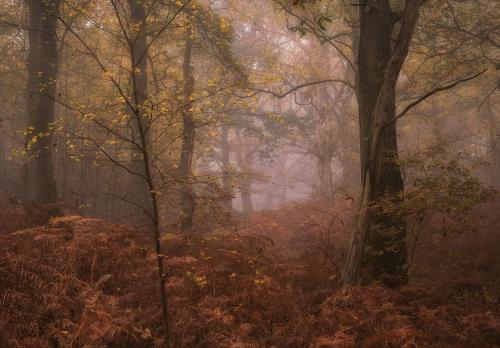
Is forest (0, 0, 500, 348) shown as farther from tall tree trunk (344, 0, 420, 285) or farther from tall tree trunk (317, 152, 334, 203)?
tall tree trunk (317, 152, 334, 203)

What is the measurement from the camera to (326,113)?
2038 cm

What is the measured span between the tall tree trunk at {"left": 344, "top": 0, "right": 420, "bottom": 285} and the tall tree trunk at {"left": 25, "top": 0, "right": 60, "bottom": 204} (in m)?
6.82

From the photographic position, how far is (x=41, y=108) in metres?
9.78

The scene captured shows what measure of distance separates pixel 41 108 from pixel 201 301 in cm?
647

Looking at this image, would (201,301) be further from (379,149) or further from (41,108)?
(41,108)

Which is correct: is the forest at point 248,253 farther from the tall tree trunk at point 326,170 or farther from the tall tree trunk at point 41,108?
the tall tree trunk at point 326,170

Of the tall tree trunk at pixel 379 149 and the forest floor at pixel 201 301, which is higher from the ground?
the tall tree trunk at pixel 379 149

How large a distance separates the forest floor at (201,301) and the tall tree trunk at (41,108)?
61.4 inches

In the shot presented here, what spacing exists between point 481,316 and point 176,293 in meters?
4.00

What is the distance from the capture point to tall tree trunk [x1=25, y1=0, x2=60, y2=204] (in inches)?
384

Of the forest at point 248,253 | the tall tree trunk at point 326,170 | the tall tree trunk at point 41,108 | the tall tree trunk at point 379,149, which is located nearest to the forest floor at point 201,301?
the forest at point 248,253

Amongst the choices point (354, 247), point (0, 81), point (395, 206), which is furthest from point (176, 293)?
point (0, 81)

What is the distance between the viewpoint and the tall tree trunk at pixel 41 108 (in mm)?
9742

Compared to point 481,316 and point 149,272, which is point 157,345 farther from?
point 481,316
